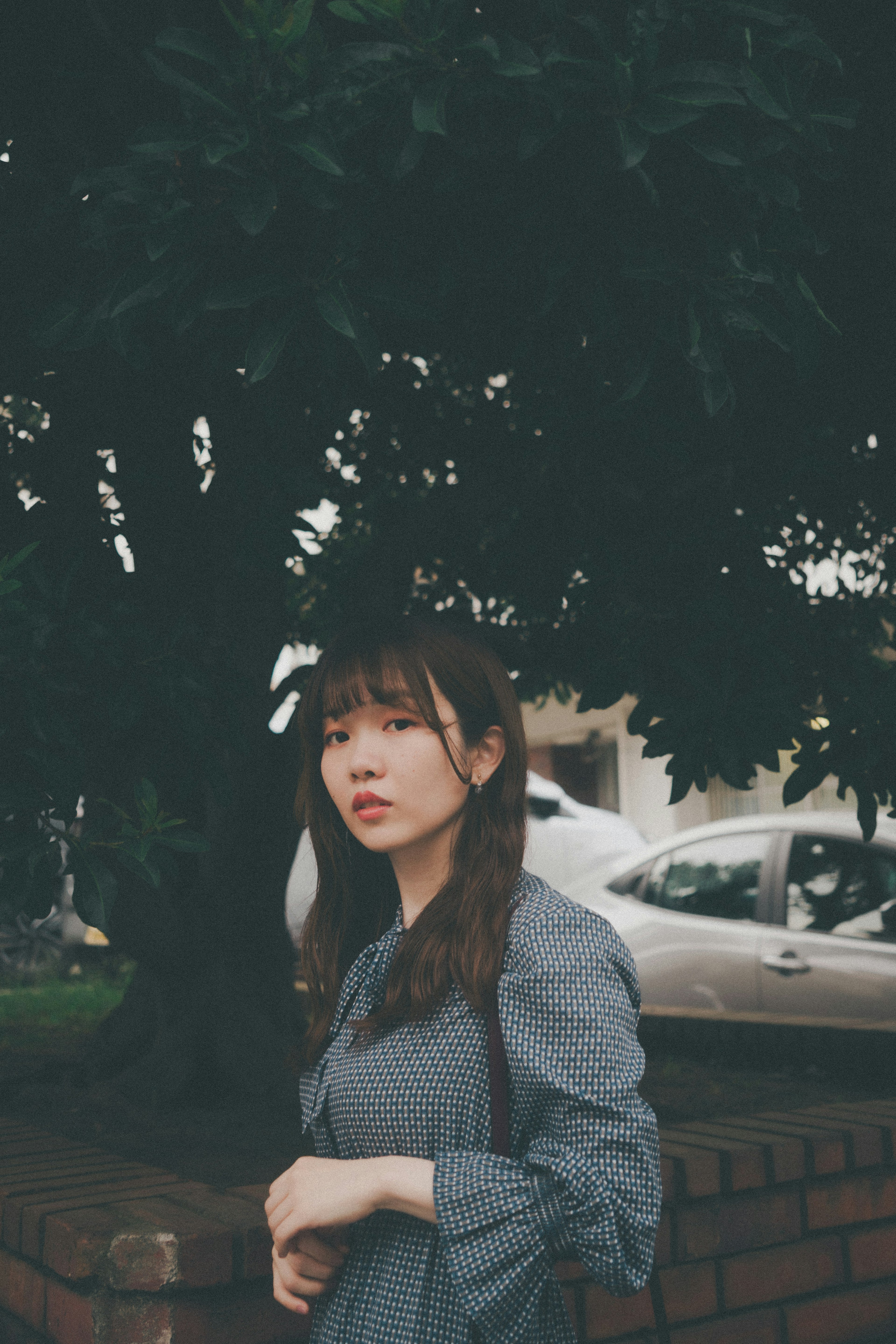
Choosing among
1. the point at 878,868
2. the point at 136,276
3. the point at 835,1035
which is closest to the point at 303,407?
the point at 136,276

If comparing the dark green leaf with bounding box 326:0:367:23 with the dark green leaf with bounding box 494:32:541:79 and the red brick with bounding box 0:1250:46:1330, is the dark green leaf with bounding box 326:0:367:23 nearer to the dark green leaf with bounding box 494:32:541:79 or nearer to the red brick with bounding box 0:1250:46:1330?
the dark green leaf with bounding box 494:32:541:79

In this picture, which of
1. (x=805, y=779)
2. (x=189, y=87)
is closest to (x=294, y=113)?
(x=189, y=87)

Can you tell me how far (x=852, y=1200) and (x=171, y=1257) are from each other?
5.24 ft

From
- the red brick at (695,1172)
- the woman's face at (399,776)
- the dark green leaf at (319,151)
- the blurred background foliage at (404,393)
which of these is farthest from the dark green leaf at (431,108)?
the red brick at (695,1172)

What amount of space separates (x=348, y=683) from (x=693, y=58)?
1.22 m

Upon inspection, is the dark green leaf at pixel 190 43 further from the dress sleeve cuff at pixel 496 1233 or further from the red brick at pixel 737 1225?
the red brick at pixel 737 1225

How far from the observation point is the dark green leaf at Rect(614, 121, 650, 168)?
78.0 inches

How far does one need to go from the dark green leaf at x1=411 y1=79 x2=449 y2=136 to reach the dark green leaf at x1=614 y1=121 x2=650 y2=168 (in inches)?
11.0

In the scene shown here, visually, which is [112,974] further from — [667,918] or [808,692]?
[808,692]

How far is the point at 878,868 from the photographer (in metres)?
5.81

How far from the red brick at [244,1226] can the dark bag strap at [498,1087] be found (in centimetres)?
90

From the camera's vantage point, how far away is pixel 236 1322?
225cm

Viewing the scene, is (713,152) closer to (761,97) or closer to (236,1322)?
(761,97)

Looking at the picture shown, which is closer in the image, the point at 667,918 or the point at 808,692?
the point at 808,692
